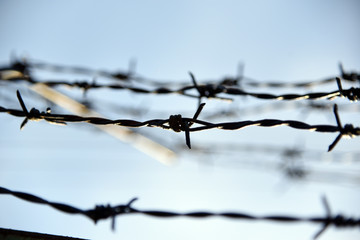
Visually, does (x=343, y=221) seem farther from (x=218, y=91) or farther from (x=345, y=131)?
(x=218, y=91)

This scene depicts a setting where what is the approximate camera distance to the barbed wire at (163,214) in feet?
3.92

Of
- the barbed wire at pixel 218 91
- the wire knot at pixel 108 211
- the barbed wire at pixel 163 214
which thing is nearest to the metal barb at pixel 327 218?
the barbed wire at pixel 163 214

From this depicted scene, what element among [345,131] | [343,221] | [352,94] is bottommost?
[343,221]

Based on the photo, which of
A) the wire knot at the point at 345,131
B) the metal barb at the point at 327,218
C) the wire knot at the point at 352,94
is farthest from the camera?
the wire knot at the point at 352,94

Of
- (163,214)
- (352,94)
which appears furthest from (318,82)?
(163,214)

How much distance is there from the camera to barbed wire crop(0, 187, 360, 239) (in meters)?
1.20

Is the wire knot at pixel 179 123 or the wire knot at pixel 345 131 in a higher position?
the wire knot at pixel 179 123

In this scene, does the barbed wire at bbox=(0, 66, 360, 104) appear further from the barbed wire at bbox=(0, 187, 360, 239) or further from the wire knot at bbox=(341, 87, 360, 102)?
the barbed wire at bbox=(0, 187, 360, 239)

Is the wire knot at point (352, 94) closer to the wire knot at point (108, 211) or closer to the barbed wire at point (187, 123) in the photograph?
the barbed wire at point (187, 123)

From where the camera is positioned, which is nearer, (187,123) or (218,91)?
(187,123)

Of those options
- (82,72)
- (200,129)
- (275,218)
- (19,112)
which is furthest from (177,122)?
(82,72)

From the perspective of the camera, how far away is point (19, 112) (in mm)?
1561

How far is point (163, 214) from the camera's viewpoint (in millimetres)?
1253

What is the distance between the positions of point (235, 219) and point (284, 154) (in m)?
3.74
